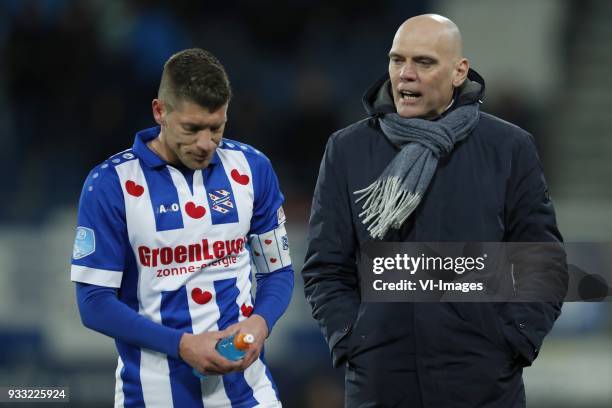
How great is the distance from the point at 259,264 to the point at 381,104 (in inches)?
26.3

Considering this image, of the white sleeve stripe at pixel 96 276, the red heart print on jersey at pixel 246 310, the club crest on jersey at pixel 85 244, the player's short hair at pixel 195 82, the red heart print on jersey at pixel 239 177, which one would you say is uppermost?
the player's short hair at pixel 195 82

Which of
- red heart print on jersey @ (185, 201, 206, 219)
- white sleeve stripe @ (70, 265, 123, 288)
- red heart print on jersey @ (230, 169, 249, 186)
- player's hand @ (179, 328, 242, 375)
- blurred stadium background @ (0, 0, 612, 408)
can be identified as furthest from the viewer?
blurred stadium background @ (0, 0, 612, 408)

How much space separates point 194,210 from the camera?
3.57 metres

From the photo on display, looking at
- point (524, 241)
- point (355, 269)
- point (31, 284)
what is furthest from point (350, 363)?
point (31, 284)

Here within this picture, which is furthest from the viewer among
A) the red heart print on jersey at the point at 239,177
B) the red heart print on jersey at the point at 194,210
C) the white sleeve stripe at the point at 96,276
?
the red heart print on jersey at the point at 239,177

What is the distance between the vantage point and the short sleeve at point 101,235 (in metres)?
3.46

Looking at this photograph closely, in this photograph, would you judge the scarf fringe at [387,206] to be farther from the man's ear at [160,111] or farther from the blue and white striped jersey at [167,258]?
the man's ear at [160,111]

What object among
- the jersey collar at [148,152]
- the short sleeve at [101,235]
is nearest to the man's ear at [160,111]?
the jersey collar at [148,152]

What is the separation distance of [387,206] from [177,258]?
0.67 m

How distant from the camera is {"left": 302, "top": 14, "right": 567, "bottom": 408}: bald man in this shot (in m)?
3.46

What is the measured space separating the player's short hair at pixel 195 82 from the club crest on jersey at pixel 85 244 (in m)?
Answer: 0.45

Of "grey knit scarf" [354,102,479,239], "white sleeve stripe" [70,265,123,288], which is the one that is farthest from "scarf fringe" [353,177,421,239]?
"white sleeve stripe" [70,265,123,288]

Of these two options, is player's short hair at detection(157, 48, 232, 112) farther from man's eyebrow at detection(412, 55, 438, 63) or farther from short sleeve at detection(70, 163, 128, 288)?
man's eyebrow at detection(412, 55, 438, 63)

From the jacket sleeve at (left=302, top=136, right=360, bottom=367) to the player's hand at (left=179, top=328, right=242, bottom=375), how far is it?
1.08ft
